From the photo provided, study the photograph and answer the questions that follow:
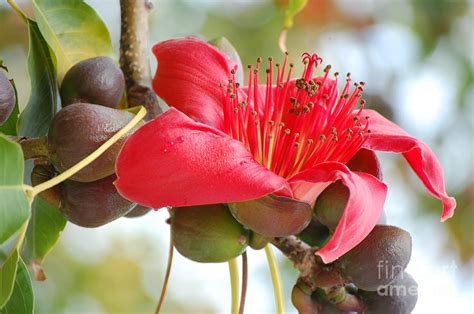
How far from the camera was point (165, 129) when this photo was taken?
23.1 inches

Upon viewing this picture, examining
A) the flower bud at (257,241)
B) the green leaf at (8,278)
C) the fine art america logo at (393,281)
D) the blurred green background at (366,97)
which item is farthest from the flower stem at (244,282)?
the blurred green background at (366,97)

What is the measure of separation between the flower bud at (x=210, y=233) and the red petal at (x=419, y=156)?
0.45 feet

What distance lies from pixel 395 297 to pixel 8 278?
1.14 feet

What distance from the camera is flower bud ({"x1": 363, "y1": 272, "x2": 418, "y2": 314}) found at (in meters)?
0.70

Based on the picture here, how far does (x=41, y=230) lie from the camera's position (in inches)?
31.5

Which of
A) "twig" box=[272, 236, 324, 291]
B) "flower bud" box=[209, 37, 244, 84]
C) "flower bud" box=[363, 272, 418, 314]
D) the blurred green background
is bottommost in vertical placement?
the blurred green background

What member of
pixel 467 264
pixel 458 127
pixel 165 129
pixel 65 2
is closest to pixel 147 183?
pixel 165 129

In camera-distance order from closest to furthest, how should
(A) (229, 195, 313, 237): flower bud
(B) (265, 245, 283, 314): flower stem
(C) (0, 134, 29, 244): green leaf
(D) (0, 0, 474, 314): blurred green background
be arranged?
(C) (0, 134, 29, 244): green leaf
(A) (229, 195, 313, 237): flower bud
(B) (265, 245, 283, 314): flower stem
(D) (0, 0, 474, 314): blurred green background

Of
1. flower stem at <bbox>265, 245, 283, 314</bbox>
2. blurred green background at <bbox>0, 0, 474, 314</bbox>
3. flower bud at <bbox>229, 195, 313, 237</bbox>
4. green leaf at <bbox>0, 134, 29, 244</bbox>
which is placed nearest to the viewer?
green leaf at <bbox>0, 134, 29, 244</bbox>

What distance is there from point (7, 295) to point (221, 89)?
0.89 feet

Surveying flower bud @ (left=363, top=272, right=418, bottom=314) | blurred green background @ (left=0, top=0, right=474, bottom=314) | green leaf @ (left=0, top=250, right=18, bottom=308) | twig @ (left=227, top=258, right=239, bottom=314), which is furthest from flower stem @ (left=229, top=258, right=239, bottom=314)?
blurred green background @ (left=0, top=0, right=474, bottom=314)

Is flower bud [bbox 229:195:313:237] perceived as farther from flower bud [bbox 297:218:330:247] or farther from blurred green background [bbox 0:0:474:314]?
blurred green background [bbox 0:0:474:314]

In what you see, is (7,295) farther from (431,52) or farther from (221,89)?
(431,52)

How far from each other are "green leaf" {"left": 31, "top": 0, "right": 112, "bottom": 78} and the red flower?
0.32 ft
